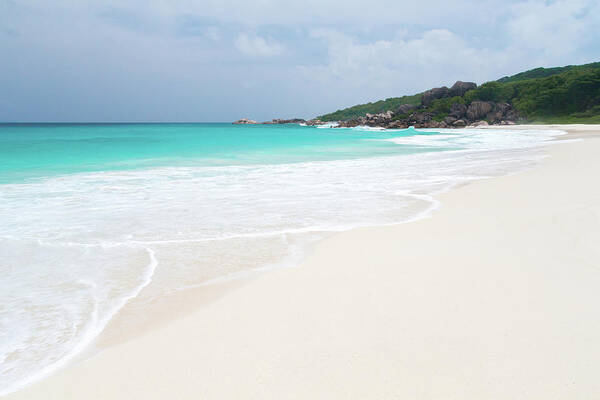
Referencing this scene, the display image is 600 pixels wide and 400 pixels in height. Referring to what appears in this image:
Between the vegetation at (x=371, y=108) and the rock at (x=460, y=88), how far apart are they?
37282 millimetres

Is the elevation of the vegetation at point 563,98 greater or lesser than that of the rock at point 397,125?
greater

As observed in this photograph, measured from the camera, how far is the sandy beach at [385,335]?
209 cm

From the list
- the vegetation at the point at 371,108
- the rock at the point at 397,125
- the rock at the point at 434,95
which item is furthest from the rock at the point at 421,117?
the vegetation at the point at 371,108

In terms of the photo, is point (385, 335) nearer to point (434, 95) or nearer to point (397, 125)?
point (397, 125)

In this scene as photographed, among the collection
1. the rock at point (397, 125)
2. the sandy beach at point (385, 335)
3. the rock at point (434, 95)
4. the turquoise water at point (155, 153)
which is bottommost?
the sandy beach at point (385, 335)

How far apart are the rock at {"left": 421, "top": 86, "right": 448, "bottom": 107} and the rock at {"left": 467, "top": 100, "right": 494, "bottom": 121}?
1728cm

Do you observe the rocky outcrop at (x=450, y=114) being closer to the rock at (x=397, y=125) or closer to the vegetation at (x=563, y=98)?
the rock at (x=397, y=125)

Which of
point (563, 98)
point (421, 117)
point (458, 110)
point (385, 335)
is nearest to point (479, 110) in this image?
point (458, 110)

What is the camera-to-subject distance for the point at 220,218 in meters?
6.32

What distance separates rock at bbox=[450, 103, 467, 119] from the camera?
72250mm

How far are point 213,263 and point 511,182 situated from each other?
A: 307 inches

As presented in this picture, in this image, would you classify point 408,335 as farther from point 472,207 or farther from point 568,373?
point 472,207

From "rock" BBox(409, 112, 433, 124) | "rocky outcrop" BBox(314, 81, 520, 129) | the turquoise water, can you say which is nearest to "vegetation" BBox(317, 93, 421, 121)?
"rocky outcrop" BBox(314, 81, 520, 129)

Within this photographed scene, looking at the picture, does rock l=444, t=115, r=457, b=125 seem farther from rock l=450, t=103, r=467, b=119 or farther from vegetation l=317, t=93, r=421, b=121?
vegetation l=317, t=93, r=421, b=121
